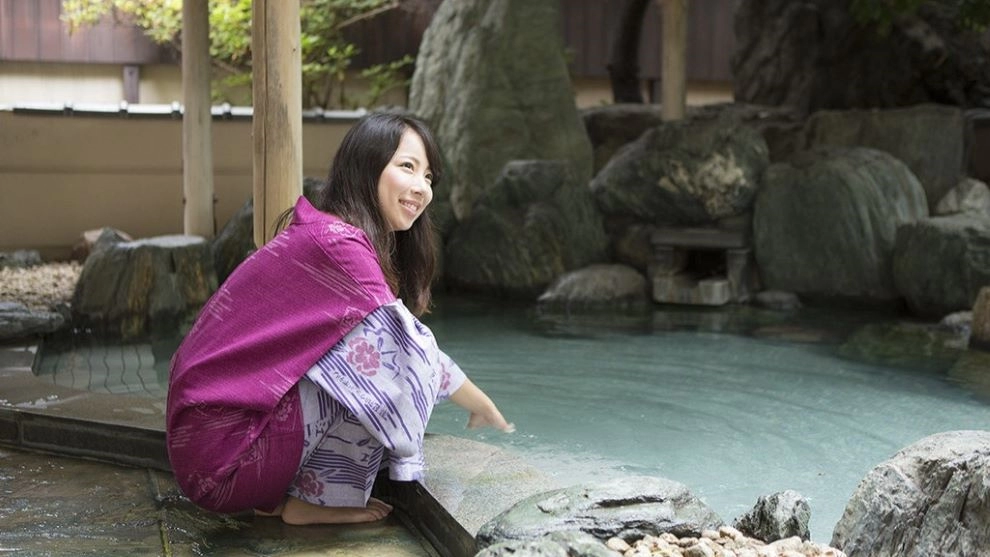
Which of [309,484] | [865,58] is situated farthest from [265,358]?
[865,58]

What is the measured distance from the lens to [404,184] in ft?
9.51

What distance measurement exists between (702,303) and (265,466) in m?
6.63

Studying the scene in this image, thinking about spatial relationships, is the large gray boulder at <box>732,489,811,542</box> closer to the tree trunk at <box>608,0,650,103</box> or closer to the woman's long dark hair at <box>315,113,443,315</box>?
the woman's long dark hair at <box>315,113,443,315</box>

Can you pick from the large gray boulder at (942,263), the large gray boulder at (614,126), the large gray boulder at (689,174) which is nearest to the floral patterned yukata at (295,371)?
the large gray boulder at (942,263)

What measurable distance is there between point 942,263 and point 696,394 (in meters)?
3.40

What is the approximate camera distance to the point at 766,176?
934 centimetres

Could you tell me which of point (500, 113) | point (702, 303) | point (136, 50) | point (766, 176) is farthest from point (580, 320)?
point (136, 50)

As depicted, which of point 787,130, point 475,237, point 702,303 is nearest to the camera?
point 702,303

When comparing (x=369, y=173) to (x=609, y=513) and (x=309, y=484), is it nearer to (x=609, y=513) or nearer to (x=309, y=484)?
(x=309, y=484)

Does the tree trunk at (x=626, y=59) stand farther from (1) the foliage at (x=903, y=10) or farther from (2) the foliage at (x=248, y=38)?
(1) the foliage at (x=903, y=10)

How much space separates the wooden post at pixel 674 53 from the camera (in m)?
10.1

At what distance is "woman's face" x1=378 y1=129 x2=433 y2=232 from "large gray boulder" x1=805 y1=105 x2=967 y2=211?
797 centimetres

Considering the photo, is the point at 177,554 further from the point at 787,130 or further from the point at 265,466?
the point at 787,130

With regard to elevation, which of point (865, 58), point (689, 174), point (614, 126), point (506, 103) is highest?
point (865, 58)
